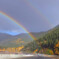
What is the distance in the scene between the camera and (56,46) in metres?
77.6

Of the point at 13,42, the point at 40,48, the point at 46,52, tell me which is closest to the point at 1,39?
the point at 13,42

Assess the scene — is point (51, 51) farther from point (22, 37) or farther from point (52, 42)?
point (22, 37)

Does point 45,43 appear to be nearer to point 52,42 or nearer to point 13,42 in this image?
point 52,42

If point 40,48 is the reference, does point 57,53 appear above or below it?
below

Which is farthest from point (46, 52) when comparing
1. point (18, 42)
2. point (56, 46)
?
point (18, 42)

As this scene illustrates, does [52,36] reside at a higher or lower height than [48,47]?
higher

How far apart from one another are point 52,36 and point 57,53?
14.1 metres

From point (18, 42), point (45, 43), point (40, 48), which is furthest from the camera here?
point (18, 42)

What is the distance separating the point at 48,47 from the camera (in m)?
85.1

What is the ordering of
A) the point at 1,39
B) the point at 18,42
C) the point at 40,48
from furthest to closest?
the point at 1,39, the point at 18,42, the point at 40,48

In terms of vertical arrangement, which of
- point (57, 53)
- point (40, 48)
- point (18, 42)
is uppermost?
point (18, 42)

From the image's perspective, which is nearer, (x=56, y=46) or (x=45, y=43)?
(x=56, y=46)

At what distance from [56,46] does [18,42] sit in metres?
92.2

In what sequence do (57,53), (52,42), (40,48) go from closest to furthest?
(57,53)
(52,42)
(40,48)
